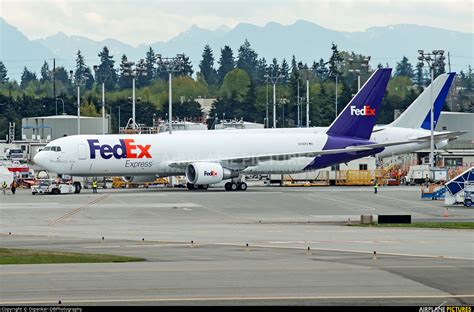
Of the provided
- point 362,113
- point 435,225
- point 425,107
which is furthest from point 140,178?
point 435,225

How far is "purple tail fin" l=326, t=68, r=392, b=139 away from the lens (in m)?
85.9

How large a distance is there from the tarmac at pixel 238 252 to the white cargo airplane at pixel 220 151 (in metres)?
7.93

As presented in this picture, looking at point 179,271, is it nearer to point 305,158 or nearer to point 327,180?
point 305,158

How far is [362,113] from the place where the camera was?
86.2m

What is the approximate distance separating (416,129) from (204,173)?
2410 cm

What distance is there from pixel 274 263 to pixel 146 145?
46.3 m

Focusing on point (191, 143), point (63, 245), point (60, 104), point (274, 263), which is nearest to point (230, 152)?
point (191, 143)

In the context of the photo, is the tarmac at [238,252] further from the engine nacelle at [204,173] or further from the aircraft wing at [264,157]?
the aircraft wing at [264,157]

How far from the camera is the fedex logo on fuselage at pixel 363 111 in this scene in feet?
282

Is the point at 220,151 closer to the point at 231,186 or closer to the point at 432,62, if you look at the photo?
the point at 231,186

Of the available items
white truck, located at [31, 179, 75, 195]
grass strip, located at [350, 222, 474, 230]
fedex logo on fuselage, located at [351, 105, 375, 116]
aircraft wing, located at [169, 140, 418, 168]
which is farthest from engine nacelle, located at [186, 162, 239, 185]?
grass strip, located at [350, 222, 474, 230]

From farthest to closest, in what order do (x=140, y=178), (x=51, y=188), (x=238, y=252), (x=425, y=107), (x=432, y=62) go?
1. (x=425, y=107)
2. (x=432, y=62)
3. (x=140, y=178)
4. (x=51, y=188)
5. (x=238, y=252)

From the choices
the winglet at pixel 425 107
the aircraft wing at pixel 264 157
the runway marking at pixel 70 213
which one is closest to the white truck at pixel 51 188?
the runway marking at pixel 70 213

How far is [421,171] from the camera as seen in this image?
314 ft
